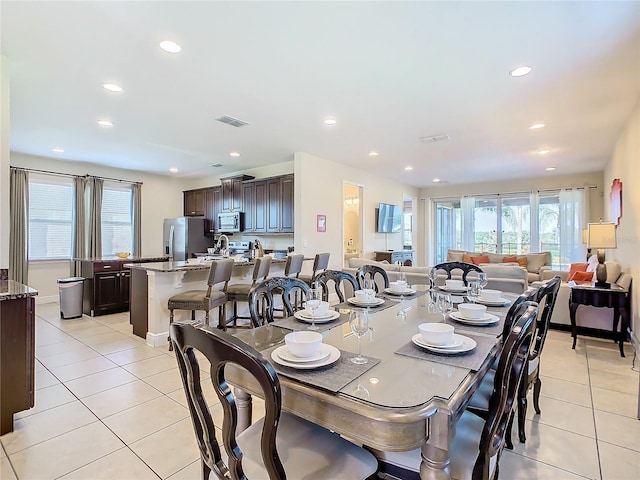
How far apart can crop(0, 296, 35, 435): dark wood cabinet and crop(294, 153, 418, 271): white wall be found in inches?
149

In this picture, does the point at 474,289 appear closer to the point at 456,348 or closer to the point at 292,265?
the point at 456,348

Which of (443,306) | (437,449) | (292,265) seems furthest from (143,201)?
(437,449)

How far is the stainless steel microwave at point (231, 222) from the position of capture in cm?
689

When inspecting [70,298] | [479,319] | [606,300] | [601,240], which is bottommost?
[70,298]

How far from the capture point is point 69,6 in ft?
6.94

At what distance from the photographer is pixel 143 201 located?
7641 mm

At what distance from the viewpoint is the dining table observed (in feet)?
3.22

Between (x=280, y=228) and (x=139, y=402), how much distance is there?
4.01 meters

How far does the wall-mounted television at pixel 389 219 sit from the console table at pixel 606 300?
13.5 ft

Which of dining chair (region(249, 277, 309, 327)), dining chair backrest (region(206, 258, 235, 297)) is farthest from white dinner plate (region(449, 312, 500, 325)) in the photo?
dining chair backrest (region(206, 258, 235, 297))

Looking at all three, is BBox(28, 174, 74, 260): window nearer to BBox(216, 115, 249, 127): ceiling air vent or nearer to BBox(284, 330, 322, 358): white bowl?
BBox(216, 115, 249, 127): ceiling air vent

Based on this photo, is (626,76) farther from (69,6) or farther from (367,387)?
(69,6)

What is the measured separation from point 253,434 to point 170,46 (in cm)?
269

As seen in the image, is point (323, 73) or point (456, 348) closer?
point (456, 348)
